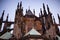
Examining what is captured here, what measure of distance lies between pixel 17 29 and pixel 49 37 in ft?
10.1

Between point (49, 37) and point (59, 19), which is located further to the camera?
point (59, 19)

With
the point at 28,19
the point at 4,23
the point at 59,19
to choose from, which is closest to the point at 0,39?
the point at 4,23

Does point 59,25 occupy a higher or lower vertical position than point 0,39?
higher

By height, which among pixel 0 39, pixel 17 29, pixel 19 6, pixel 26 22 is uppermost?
pixel 19 6

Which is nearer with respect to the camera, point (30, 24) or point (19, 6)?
point (19, 6)

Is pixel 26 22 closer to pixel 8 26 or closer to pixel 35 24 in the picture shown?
pixel 35 24

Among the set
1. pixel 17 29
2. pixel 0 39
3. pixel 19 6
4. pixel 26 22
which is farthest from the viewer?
pixel 26 22

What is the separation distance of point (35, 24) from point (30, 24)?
85 centimetres

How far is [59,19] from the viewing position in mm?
13172

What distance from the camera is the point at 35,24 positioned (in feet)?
43.0

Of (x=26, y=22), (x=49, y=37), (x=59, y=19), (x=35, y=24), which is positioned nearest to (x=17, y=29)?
A: (x=49, y=37)

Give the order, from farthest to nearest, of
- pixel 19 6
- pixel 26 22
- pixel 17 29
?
pixel 26 22 < pixel 19 6 < pixel 17 29

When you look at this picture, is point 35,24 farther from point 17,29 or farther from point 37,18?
point 17,29

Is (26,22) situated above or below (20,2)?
below
